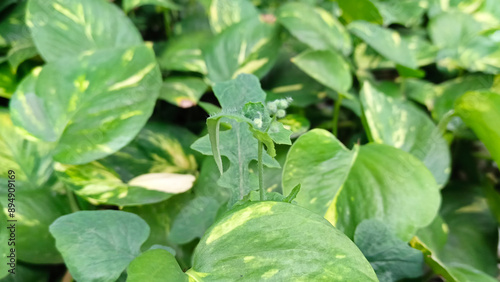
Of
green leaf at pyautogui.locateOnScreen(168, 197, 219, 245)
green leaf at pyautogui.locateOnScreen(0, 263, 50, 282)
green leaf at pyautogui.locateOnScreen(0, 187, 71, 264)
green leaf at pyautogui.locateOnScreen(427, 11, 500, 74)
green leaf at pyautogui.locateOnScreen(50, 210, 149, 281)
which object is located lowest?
green leaf at pyautogui.locateOnScreen(0, 263, 50, 282)

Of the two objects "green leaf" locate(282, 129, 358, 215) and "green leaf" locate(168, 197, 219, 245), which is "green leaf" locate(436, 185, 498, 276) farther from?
"green leaf" locate(168, 197, 219, 245)

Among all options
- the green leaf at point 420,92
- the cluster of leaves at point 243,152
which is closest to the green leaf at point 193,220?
the cluster of leaves at point 243,152

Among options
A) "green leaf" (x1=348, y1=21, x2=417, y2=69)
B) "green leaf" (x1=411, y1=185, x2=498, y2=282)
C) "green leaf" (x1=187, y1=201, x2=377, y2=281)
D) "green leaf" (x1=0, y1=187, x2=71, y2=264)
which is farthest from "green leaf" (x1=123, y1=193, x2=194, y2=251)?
"green leaf" (x1=348, y1=21, x2=417, y2=69)

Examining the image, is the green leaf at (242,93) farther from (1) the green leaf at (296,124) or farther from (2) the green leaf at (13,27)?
(2) the green leaf at (13,27)

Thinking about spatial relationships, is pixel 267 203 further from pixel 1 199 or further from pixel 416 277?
pixel 1 199

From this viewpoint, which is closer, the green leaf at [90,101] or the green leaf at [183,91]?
the green leaf at [90,101]

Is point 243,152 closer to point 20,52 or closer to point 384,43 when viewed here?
point 384,43

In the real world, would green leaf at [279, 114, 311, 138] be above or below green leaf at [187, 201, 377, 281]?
below
